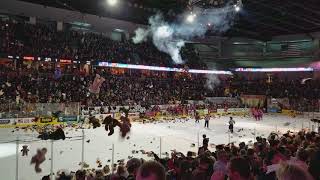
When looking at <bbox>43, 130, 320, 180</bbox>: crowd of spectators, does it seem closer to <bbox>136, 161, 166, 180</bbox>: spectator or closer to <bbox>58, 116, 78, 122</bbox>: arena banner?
<bbox>136, 161, 166, 180</bbox>: spectator

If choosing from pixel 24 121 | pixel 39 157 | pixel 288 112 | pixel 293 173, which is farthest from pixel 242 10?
pixel 293 173

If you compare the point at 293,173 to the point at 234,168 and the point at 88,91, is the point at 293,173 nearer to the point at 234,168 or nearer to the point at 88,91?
the point at 234,168

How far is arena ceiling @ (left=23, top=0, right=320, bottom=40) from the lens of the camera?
34.0 metres

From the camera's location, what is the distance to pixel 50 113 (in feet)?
85.9

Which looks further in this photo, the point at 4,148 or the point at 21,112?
the point at 21,112

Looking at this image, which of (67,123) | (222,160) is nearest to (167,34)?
(67,123)

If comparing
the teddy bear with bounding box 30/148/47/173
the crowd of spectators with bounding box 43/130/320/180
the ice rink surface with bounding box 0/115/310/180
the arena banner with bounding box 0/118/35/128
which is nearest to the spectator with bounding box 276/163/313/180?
the crowd of spectators with bounding box 43/130/320/180

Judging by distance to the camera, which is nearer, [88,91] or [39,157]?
[39,157]

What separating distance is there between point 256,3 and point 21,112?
2316cm

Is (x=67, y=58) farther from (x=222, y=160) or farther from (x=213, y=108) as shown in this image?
(x=222, y=160)

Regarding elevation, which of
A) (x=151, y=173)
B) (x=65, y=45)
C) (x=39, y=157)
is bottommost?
(x=39, y=157)

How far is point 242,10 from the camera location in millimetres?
36781

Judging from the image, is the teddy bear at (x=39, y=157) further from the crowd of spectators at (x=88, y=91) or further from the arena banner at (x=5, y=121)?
the crowd of spectators at (x=88, y=91)

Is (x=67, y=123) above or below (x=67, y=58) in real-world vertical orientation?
below
